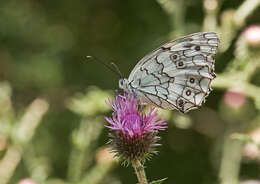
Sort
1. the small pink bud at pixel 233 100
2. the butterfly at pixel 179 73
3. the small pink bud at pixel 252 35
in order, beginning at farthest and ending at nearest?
1. the small pink bud at pixel 233 100
2. the small pink bud at pixel 252 35
3. the butterfly at pixel 179 73

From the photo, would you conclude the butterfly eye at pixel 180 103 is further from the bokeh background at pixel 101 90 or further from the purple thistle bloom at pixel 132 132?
the bokeh background at pixel 101 90

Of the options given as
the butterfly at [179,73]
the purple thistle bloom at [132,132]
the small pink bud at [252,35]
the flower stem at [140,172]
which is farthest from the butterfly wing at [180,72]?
the small pink bud at [252,35]

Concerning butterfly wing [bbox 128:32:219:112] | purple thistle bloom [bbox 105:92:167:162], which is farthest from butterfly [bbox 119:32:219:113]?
purple thistle bloom [bbox 105:92:167:162]

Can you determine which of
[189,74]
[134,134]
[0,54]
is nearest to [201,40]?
[189,74]

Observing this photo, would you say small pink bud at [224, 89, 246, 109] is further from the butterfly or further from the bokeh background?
the butterfly

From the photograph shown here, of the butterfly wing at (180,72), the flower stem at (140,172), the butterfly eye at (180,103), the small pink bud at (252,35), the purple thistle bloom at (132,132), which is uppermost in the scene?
the small pink bud at (252,35)

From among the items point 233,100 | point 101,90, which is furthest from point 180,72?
point 101,90

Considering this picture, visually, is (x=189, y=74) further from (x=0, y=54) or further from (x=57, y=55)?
(x=0, y=54)
